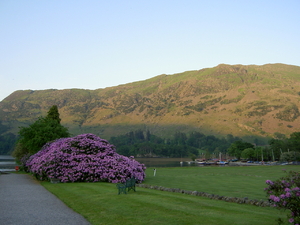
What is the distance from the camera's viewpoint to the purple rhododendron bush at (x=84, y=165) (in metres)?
37.0

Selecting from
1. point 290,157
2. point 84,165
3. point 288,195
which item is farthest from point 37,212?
point 290,157

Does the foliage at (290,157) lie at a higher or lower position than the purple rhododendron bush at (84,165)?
lower

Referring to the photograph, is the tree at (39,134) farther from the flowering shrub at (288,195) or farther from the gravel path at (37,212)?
the flowering shrub at (288,195)

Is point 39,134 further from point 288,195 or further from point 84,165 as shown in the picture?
point 288,195

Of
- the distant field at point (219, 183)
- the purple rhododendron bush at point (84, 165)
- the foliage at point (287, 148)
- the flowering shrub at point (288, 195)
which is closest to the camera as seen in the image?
the flowering shrub at point (288, 195)

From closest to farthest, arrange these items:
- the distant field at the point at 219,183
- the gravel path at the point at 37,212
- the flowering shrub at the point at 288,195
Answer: the flowering shrub at the point at 288,195, the gravel path at the point at 37,212, the distant field at the point at 219,183

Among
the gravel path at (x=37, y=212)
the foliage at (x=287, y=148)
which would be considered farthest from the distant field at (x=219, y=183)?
the foliage at (x=287, y=148)

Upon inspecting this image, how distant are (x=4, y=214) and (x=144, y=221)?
24.0 ft

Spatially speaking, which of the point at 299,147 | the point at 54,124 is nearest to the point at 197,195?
the point at 54,124

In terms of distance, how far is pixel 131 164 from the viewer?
3900 centimetres

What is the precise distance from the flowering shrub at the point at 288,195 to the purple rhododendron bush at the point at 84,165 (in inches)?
1045

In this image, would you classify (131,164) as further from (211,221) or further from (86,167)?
(211,221)

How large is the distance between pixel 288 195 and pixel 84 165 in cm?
2946

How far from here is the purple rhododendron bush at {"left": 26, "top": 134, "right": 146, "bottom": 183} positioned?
37031 millimetres
